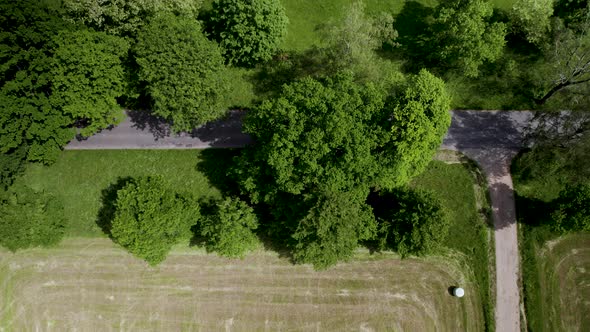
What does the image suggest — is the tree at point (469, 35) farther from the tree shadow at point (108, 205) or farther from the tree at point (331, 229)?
the tree shadow at point (108, 205)

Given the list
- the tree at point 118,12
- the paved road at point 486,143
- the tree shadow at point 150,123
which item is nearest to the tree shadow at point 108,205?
the paved road at point 486,143

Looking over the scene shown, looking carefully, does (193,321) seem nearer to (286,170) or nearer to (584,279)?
(286,170)

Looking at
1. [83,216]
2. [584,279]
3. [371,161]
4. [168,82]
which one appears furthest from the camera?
[83,216]

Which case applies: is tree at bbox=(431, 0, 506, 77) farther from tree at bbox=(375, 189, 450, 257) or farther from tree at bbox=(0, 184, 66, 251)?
tree at bbox=(0, 184, 66, 251)

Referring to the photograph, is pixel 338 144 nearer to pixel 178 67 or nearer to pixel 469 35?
pixel 178 67

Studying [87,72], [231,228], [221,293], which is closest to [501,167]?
[231,228]

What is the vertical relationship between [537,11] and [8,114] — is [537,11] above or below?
above

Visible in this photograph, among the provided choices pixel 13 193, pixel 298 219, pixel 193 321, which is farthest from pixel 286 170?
pixel 13 193

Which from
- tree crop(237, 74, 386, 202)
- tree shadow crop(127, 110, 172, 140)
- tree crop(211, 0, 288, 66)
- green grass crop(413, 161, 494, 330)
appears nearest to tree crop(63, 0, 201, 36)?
tree crop(211, 0, 288, 66)
